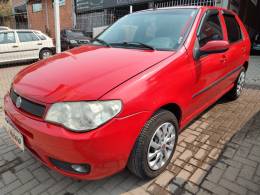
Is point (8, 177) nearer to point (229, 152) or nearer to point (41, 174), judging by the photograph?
point (41, 174)

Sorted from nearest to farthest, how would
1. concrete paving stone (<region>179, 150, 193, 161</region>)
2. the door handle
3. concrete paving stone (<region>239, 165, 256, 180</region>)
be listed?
1. concrete paving stone (<region>239, 165, 256, 180</region>)
2. concrete paving stone (<region>179, 150, 193, 161</region>)
3. the door handle

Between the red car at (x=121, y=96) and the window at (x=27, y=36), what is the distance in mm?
7020

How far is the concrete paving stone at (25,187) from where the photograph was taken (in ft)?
7.81

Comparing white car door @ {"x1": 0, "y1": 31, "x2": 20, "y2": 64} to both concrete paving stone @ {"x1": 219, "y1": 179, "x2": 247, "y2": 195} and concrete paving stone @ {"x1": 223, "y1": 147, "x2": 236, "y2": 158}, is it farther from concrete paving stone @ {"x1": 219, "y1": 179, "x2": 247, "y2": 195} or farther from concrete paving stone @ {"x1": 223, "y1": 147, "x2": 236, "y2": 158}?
concrete paving stone @ {"x1": 219, "y1": 179, "x2": 247, "y2": 195}

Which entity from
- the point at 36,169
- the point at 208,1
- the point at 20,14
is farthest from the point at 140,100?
the point at 20,14

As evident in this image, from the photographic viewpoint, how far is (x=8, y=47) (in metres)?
8.64

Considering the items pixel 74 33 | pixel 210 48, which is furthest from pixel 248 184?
pixel 74 33

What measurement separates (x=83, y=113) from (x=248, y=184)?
183 cm

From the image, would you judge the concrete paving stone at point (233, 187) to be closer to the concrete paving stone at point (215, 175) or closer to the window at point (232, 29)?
the concrete paving stone at point (215, 175)

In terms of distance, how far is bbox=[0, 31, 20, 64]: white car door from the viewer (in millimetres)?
8539

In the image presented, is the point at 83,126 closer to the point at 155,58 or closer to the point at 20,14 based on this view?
the point at 155,58

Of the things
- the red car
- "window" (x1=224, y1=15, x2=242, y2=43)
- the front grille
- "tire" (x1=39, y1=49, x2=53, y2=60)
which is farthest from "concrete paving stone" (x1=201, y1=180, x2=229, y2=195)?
"tire" (x1=39, y1=49, x2=53, y2=60)

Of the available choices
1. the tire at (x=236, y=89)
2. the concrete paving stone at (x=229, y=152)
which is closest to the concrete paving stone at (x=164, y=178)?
the concrete paving stone at (x=229, y=152)

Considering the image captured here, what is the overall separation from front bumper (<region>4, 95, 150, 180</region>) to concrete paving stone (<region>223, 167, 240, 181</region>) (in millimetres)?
1187
